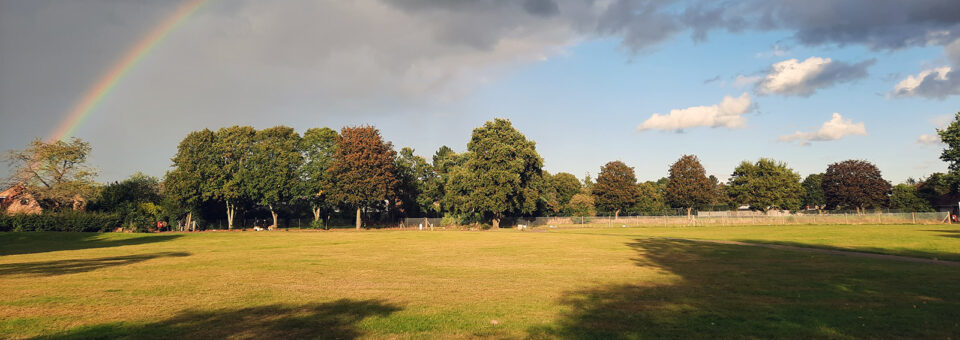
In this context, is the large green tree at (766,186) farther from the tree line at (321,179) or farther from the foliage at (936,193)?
the foliage at (936,193)

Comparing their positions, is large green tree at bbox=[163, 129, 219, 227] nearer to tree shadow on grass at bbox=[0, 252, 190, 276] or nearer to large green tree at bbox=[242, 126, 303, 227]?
large green tree at bbox=[242, 126, 303, 227]

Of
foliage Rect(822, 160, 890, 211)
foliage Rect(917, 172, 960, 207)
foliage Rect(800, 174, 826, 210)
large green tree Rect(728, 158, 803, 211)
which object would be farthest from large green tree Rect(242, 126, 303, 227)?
foliage Rect(800, 174, 826, 210)

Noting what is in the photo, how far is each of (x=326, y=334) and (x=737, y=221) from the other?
77.5m

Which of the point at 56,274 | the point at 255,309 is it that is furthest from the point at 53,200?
the point at 255,309

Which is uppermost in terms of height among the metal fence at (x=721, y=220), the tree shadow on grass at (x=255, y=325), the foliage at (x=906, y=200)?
the foliage at (x=906, y=200)

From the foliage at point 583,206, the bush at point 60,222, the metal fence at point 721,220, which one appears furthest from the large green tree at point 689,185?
the bush at point 60,222

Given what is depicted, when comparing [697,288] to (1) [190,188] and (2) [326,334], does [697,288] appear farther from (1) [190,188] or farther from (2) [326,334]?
(1) [190,188]

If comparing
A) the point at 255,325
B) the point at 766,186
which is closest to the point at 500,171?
the point at 255,325

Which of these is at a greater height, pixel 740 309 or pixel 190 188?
pixel 190 188

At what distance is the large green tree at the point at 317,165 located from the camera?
72.0m

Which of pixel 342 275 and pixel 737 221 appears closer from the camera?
pixel 342 275

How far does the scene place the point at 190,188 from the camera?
68375 millimetres

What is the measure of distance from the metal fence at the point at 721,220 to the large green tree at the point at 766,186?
22.5m

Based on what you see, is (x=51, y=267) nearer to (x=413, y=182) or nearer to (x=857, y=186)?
(x=413, y=182)
